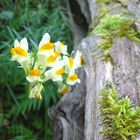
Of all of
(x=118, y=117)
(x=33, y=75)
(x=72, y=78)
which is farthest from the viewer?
(x=72, y=78)

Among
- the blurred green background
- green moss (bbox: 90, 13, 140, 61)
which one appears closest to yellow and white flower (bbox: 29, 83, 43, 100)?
green moss (bbox: 90, 13, 140, 61)

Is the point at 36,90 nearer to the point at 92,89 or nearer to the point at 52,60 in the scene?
the point at 52,60

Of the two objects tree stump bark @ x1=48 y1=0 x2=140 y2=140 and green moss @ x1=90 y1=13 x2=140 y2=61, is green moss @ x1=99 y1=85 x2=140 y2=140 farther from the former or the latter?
green moss @ x1=90 y1=13 x2=140 y2=61

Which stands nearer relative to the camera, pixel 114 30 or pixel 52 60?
pixel 52 60

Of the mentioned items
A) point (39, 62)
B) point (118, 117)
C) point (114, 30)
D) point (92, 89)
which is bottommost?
point (118, 117)

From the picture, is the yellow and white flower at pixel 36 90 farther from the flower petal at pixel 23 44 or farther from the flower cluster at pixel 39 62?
the flower petal at pixel 23 44

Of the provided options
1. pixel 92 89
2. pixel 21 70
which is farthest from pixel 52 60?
pixel 21 70
